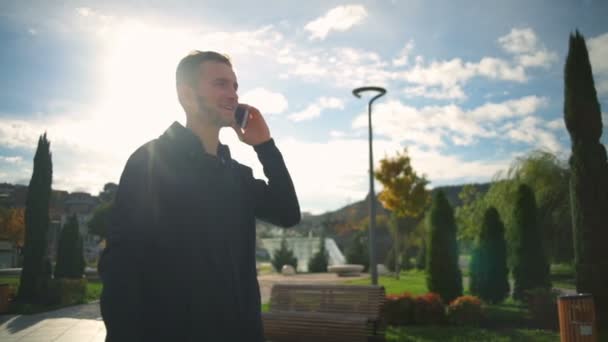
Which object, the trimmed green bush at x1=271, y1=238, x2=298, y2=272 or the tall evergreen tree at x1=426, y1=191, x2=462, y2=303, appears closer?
the tall evergreen tree at x1=426, y1=191, x2=462, y2=303

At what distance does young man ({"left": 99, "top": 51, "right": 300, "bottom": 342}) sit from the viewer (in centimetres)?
124

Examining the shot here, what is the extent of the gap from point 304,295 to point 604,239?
7166mm

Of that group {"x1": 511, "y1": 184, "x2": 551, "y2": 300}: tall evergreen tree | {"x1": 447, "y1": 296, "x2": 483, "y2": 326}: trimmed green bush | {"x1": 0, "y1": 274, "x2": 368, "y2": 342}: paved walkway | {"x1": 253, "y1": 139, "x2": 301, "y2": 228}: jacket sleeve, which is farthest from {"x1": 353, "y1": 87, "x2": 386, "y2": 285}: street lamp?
{"x1": 253, "y1": 139, "x2": 301, "y2": 228}: jacket sleeve

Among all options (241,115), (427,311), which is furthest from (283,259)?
(241,115)

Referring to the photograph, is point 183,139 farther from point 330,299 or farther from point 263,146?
point 330,299

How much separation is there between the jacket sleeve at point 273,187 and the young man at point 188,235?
64 mm

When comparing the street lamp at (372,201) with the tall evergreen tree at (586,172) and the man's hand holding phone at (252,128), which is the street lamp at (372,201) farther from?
the man's hand holding phone at (252,128)

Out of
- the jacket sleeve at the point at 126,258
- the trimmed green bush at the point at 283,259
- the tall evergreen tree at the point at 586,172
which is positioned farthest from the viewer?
the trimmed green bush at the point at 283,259

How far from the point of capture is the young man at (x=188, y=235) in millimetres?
1236

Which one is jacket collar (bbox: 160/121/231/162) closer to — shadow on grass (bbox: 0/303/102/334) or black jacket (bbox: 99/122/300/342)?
black jacket (bbox: 99/122/300/342)

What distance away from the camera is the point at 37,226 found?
1532 centimetres

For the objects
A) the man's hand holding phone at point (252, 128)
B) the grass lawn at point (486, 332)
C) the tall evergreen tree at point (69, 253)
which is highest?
the man's hand holding phone at point (252, 128)

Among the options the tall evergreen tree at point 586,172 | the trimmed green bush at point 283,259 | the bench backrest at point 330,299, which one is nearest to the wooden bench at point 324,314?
the bench backrest at point 330,299

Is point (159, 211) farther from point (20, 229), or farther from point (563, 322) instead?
point (20, 229)
